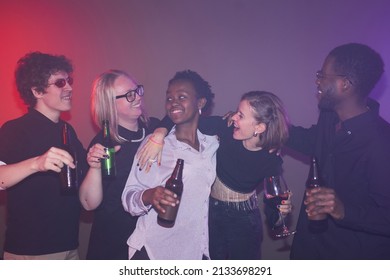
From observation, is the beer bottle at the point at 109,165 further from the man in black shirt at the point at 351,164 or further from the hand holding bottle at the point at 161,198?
the man in black shirt at the point at 351,164

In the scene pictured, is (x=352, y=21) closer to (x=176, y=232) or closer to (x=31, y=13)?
(x=176, y=232)

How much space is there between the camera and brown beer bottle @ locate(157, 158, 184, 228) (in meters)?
1.87

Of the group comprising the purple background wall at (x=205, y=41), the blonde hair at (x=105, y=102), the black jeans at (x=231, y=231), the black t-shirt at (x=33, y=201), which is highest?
the purple background wall at (x=205, y=41)

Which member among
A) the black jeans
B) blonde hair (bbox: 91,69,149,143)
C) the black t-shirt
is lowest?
the black jeans

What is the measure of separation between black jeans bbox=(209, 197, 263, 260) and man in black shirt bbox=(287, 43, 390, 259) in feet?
1.01

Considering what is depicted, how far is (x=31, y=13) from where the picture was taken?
3.14 meters

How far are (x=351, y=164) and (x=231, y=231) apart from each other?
0.86m

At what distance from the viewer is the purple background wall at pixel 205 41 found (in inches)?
117

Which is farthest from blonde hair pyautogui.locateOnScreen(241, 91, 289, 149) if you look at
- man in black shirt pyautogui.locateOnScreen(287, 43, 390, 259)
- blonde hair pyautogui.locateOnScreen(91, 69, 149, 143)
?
blonde hair pyautogui.locateOnScreen(91, 69, 149, 143)

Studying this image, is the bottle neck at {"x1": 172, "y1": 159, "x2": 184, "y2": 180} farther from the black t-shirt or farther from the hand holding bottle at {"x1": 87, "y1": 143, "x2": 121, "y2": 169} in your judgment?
the black t-shirt

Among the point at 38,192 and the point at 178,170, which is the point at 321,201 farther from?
the point at 38,192

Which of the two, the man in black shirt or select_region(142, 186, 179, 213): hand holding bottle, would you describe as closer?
select_region(142, 186, 179, 213): hand holding bottle

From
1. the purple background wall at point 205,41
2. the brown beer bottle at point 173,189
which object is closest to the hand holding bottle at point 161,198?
the brown beer bottle at point 173,189

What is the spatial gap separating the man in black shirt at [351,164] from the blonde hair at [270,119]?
0.25 meters
